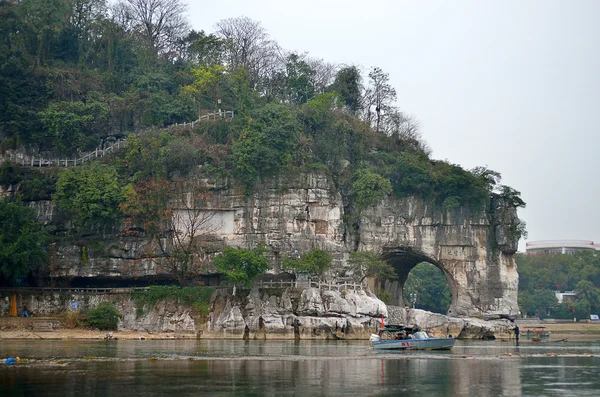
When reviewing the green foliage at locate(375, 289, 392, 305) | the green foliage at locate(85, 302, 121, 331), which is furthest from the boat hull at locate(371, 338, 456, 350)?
the green foliage at locate(375, 289, 392, 305)

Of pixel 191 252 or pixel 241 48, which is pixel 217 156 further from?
pixel 241 48

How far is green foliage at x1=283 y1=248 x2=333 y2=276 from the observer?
2552 inches

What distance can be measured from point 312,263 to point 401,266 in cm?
1753

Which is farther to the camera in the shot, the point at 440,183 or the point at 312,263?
the point at 440,183

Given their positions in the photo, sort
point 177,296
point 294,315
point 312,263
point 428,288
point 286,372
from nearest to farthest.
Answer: point 286,372
point 294,315
point 177,296
point 312,263
point 428,288

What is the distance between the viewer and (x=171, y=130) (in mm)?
73688

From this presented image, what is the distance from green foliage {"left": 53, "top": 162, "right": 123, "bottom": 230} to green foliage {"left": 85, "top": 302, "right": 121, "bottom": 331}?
755cm

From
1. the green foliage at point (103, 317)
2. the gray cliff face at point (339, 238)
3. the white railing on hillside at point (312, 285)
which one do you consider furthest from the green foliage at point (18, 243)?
the white railing on hillside at point (312, 285)

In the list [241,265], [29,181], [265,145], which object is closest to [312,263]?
[241,265]

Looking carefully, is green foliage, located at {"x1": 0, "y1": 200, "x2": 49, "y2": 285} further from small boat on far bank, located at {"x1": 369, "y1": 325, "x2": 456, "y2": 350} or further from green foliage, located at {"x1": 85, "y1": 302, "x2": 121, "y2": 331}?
small boat on far bank, located at {"x1": 369, "y1": 325, "x2": 456, "y2": 350}

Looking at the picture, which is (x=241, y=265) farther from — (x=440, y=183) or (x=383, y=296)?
(x=440, y=183)

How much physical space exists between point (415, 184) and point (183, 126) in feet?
66.7

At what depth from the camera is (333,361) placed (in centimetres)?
3906

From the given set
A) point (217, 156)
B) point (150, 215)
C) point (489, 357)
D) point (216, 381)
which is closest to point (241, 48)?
point (217, 156)
